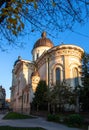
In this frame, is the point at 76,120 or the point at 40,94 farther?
the point at 40,94

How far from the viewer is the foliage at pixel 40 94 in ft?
160

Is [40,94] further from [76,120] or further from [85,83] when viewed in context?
[76,120]

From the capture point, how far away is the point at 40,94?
50.6 metres

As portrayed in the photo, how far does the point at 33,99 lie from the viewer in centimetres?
5134

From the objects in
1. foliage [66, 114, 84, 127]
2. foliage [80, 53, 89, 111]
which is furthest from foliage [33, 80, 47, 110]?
foliage [66, 114, 84, 127]

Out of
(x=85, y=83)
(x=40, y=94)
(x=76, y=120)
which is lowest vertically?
(x=76, y=120)

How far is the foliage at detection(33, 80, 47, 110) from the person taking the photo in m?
48.8

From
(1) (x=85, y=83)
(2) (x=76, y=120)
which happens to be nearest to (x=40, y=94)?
(1) (x=85, y=83)

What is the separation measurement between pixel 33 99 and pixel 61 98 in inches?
524

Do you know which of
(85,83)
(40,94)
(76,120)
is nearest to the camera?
(76,120)

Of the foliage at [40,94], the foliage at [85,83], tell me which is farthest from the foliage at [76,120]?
the foliage at [40,94]

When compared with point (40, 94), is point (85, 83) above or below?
below

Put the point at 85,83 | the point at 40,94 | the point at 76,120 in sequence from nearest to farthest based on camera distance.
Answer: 1. the point at 76,120
2. the point at 85,83
3. the point at 40,94

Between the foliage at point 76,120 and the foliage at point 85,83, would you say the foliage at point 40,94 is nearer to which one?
the foliage at point 85,83
